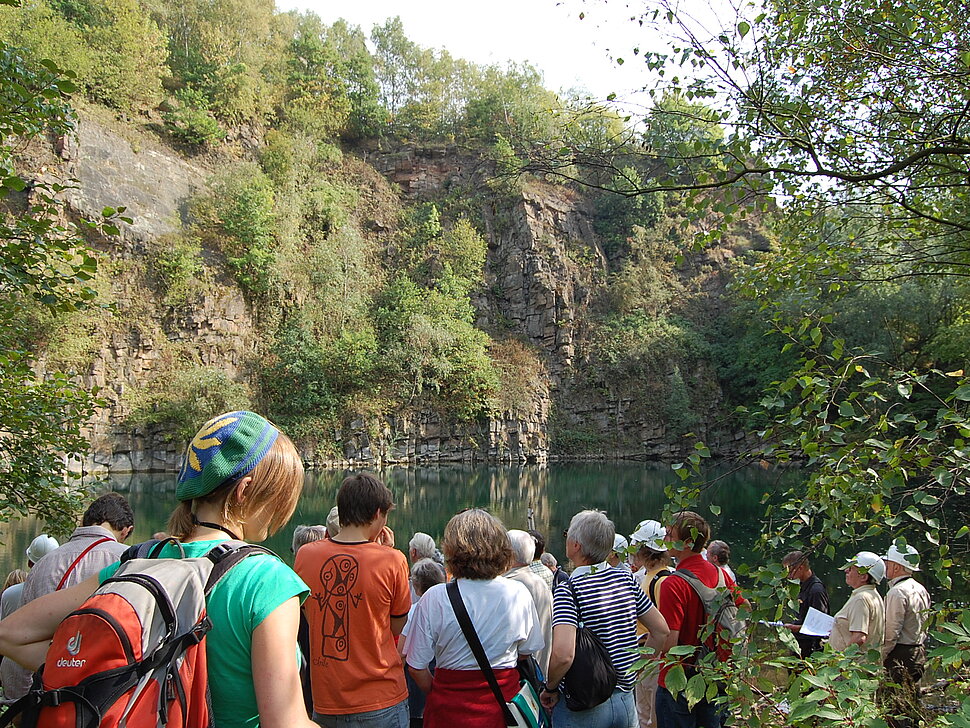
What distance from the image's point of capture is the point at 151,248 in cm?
2681

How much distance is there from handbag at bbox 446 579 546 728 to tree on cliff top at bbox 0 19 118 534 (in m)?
2.50

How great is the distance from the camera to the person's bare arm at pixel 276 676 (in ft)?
4.29

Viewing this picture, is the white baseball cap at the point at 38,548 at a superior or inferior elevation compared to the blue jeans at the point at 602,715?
superior

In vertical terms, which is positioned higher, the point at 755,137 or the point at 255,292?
the point at 255,292

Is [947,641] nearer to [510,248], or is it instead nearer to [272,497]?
[272,497]

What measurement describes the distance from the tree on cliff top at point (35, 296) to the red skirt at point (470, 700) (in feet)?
8.69

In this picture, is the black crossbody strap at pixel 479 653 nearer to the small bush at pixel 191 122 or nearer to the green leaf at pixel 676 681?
the green leaf at pixel 676 681

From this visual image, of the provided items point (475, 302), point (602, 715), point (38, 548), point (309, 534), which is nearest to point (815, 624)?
point (602, 715)

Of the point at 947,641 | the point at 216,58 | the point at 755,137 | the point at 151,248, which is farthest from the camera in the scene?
the point at 216,58

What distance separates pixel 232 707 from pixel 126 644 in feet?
0.95

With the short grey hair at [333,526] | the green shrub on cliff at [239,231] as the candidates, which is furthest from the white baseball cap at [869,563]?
the green shrub on cliff at [239,231]

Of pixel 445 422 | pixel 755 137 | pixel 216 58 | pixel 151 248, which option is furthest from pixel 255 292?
pixel 755 137

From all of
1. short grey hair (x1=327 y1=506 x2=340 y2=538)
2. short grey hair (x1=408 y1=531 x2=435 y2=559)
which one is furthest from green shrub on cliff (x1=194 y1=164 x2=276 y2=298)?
short grey hair (x1=327 y1=506 x2=340 y2=538)

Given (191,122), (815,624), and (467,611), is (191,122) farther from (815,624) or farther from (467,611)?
(467,611)
